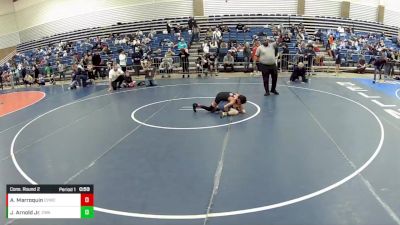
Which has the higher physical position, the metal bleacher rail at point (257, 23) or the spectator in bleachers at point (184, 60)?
the metal bleacher rail at point (257, 23)

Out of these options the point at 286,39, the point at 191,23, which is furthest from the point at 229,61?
the point at 191,23

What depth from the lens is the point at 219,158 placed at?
23.3ft

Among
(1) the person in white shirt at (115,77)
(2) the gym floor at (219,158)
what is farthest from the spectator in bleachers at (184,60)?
(2) the gym floor at (219,158)

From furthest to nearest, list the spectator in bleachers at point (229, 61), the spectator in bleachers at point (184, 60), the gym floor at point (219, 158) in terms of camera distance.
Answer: the spectator in bleachers at point (229, 61) → the spectator in bleachers at point (184, 60) → the gym floor at point (219, 158)

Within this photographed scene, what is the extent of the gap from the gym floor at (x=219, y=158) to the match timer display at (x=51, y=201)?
2.91ft

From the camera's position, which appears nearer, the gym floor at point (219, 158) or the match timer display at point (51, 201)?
the match timer display at point (51, 201)

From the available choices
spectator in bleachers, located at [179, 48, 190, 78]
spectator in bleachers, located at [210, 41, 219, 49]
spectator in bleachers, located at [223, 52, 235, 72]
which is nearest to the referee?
spectator in bleachers, located at [223, 52, 235, 72]

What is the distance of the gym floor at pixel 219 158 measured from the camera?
16.9ft

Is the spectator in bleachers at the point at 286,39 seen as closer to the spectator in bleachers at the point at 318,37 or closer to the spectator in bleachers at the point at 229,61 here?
the spectator in bleachers at the point at 318,37

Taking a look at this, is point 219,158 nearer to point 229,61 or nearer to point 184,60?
point 184,60

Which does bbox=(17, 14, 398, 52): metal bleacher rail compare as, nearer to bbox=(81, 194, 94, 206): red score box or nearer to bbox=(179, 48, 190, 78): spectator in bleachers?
bbox=(179, 48, 190, 78): spectator in bleachers

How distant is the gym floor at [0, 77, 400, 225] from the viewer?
5.14 meters

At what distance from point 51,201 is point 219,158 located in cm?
369

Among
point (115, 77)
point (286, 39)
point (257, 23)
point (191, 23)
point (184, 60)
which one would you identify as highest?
point (191, 23)
